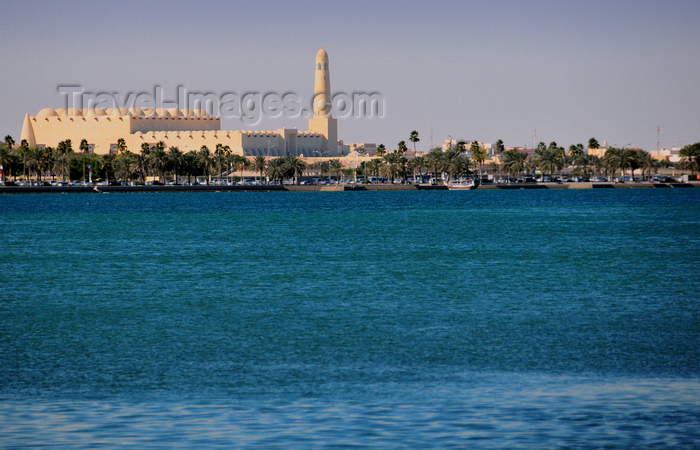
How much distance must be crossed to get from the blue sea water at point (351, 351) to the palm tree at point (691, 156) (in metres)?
145


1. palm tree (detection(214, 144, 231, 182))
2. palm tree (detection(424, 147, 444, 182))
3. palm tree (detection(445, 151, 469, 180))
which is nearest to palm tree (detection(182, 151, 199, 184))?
palm tree (detection(214, 144, 231, 182))

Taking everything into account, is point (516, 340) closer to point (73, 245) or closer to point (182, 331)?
point (182, 331)

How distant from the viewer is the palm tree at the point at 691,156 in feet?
567

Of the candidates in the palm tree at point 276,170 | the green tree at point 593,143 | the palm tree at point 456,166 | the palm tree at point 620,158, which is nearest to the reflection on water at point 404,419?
the palm tree at point 456,166

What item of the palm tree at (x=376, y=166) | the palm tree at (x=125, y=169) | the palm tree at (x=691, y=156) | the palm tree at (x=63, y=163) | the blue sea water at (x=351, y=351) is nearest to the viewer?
the blue sea water at (x=351, y=351)

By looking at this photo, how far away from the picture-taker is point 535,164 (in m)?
172

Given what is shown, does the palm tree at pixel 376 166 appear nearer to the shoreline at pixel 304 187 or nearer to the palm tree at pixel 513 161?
the shoreline at pixel 304 187

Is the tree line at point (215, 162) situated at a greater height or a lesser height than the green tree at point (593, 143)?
lesser

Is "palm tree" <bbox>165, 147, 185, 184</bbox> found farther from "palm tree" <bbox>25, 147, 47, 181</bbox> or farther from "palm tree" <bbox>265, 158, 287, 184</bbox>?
"palm tree" <bbox>265, 158, 287, 184</bbox>

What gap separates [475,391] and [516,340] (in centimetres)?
435

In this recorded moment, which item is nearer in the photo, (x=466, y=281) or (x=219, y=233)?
(x=466, y=281)

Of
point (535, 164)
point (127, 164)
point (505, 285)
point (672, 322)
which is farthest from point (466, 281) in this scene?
point (535, 164)

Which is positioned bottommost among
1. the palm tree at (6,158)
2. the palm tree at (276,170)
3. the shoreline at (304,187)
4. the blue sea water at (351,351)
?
the blue sea water at (351,351)

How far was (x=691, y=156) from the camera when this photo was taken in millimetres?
173875
